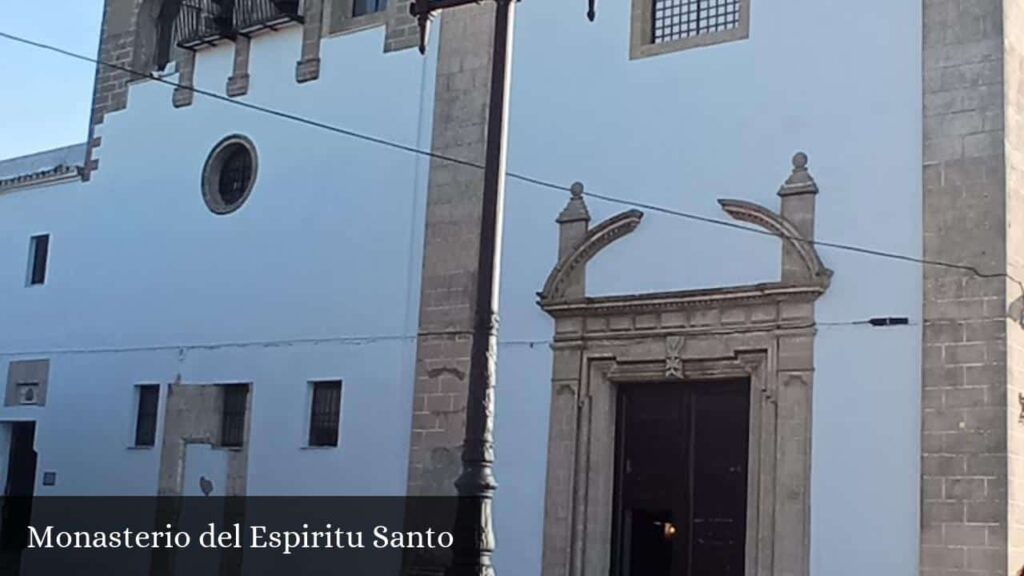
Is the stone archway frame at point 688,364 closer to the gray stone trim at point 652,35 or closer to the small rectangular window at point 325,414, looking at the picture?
the gray stone trim at point 652,35

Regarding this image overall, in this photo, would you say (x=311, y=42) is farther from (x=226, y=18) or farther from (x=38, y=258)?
(x=38, y=258)

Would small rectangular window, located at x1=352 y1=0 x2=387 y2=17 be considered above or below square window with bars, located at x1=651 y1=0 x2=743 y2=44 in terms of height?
above

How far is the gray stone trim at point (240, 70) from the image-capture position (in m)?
18.9

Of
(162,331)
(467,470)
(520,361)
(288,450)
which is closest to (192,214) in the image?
(162,331)

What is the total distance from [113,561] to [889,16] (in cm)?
1239

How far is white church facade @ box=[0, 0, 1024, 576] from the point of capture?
12609 millimetres

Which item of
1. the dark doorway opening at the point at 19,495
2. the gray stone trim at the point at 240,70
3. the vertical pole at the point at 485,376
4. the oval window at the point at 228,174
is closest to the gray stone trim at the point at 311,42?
the gray stone trim at the point at 240,70

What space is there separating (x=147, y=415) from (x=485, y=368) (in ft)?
37.6

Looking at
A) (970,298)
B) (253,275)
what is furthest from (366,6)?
(970,298)

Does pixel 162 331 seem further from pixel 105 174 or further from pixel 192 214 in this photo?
pixel 105 174

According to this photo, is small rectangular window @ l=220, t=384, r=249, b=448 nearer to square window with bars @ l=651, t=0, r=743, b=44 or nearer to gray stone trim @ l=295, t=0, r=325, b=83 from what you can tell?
gray stone trim @ l=295, t=0, r=325, b=83

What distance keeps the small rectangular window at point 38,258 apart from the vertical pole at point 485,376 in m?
13.6

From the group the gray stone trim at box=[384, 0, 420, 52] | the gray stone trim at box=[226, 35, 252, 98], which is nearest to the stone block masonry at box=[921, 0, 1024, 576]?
the gray stone trim at box=[384, 0, 420, 52]

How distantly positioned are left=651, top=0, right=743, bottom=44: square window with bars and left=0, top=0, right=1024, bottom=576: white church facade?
34 mm
